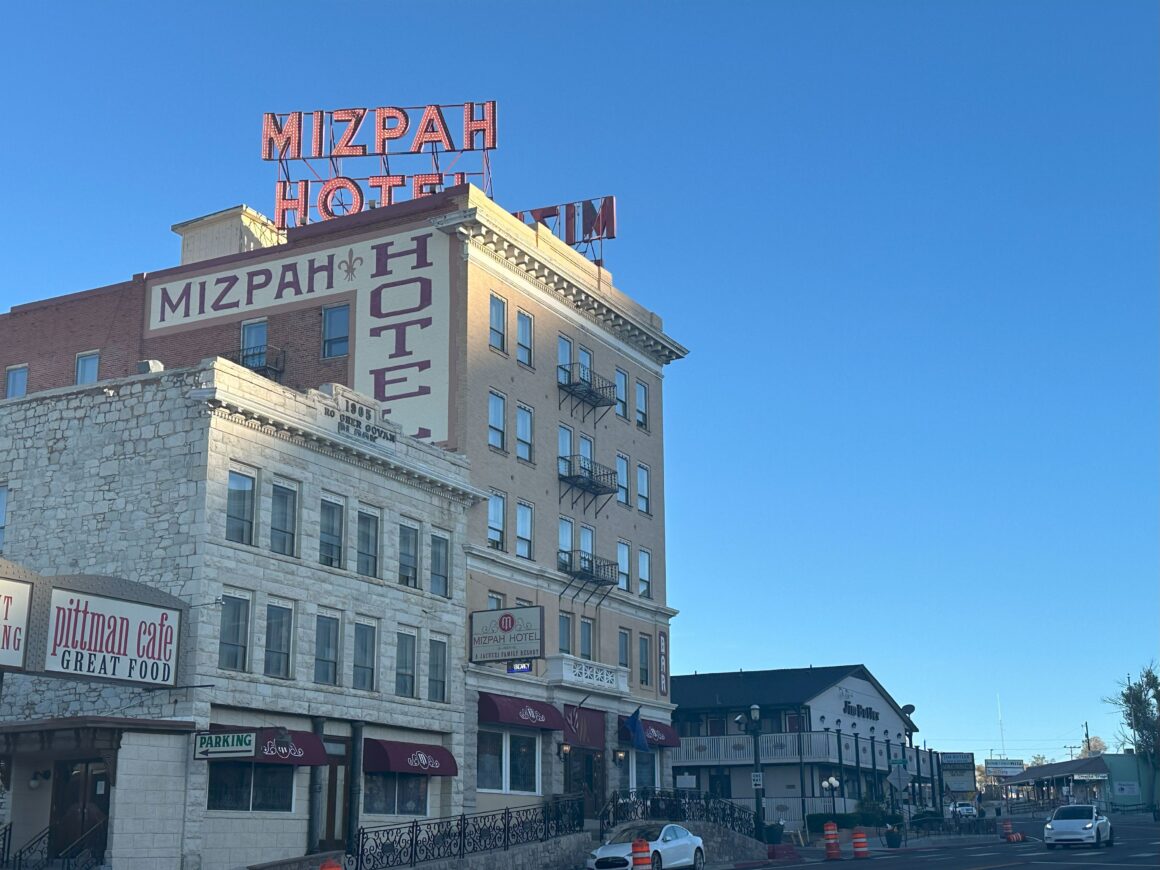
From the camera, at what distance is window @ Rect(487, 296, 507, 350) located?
48.8 m

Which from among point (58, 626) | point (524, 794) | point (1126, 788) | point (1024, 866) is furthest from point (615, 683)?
point (1126, 788)

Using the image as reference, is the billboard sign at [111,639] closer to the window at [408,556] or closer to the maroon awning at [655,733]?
the window at [408,556]

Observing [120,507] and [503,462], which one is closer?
[120,507]

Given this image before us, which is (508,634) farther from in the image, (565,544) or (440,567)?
(565,544)

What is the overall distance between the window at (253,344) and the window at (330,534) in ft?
36.5

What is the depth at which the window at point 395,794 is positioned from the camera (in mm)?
40219

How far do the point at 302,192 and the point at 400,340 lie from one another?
11.7 meters

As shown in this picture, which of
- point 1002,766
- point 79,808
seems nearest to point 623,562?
point 79,808

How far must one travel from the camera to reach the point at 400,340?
48250 millimetres

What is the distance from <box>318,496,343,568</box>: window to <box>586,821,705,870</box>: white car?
1076cm

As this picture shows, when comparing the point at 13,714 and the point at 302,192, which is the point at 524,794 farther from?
the point at 302,192

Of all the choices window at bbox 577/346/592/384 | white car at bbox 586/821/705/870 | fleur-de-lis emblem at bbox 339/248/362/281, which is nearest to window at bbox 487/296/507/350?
window at bbox 577/346/592/384

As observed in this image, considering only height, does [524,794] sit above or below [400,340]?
below

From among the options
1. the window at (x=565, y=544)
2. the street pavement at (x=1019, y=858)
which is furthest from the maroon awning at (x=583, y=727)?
the street pavement at (x=1019, y=858)
